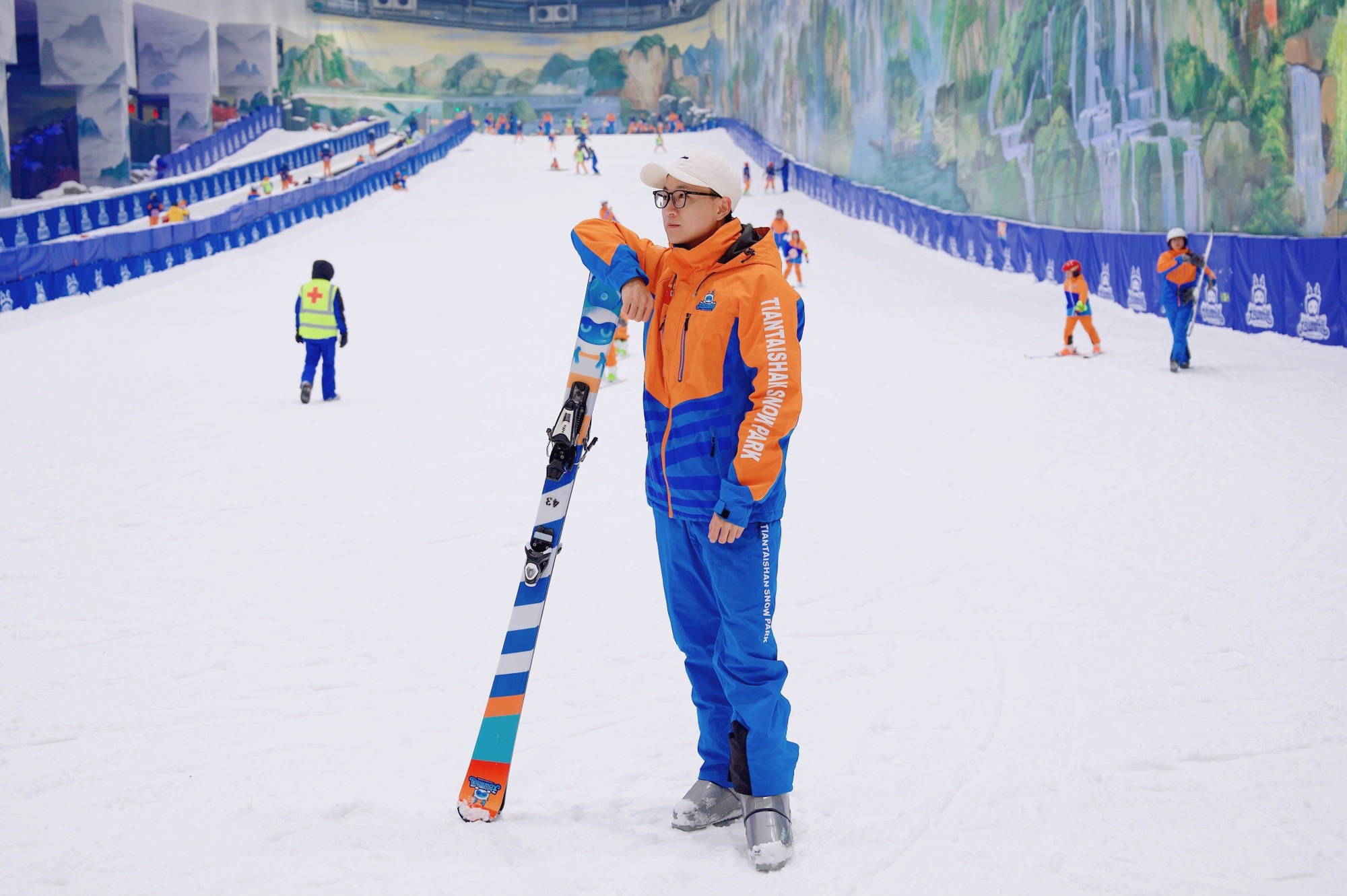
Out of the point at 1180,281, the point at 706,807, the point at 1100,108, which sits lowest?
the point at 706,807

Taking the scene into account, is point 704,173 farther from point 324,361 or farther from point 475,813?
point 324,361

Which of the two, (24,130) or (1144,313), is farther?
(24,130)

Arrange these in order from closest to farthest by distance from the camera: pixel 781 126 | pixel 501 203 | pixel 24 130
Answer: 1. pixel 501 203
2. pixel 24 130
3. pixel 781 126

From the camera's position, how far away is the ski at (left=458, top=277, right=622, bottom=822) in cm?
314

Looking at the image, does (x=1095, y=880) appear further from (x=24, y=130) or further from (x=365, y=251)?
(x=24, y=130)

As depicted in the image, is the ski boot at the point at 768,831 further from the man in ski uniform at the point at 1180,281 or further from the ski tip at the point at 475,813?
the man in ski uniform at the point at 1180,281

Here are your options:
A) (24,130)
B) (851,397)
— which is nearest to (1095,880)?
(851,397)

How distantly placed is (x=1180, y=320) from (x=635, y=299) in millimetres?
10198

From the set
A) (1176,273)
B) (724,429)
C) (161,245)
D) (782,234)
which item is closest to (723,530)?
(724,429)

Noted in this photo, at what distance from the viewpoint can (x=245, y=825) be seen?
3.17 meters

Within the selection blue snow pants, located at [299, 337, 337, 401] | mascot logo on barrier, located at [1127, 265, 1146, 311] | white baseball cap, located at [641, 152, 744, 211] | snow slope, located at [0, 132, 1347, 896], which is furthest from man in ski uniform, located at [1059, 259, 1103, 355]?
white baseball cap, located at [641, 152, 744, 211]

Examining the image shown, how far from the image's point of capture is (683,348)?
9.76 feet

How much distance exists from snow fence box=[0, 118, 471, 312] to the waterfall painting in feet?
54.5

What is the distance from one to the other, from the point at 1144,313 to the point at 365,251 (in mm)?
16681
